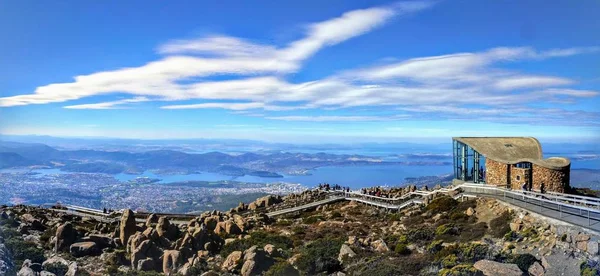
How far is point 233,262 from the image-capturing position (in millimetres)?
14578

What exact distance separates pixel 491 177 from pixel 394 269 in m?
13.1

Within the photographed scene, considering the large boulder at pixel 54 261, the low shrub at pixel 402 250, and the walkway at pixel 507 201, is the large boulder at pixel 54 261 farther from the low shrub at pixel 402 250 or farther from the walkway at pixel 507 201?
the low shrub at pixel 402 250

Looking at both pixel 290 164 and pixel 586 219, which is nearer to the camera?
pixel 586 219

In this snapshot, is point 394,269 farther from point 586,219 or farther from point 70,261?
point 70,261

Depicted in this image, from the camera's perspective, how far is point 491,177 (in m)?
22.7

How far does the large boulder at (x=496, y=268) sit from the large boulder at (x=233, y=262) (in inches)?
297

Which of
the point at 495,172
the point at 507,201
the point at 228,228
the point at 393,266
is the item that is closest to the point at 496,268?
the point at 393,266

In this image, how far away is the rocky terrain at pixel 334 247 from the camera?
11.7m

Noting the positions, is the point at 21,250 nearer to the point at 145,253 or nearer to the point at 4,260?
the point at 4,260

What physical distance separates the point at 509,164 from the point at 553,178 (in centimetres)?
206

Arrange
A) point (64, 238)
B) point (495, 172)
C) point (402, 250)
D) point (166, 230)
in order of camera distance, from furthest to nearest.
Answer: point (495, 172)
point (166, 230)
point (64, 238)
point (402, 250)

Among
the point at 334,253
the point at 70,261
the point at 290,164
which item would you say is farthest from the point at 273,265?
the point at 290,164

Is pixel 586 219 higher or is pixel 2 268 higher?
pixel 586 219

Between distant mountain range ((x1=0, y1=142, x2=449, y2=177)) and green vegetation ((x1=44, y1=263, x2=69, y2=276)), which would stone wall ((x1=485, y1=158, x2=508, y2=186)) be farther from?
distant mountain range ((x1=0, y1=142, x2=449, y2=177))
